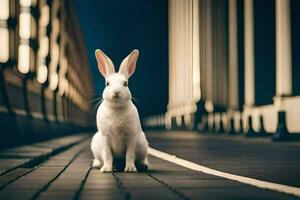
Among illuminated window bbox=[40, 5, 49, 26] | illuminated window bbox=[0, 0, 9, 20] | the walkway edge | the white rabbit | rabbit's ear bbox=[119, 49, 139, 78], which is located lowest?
the walkway edge

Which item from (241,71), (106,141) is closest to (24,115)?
(106,141)

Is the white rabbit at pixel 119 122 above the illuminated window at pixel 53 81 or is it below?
below

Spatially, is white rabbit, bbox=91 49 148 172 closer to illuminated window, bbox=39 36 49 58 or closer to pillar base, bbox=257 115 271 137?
illuminated window, bbox=39 36 49 58

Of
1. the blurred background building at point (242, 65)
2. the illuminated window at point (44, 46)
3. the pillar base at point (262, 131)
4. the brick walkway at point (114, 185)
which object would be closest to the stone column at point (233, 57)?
the blurred background building at point (242, 65)

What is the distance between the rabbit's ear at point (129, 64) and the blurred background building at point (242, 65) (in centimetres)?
1099

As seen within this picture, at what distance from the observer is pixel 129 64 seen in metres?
6.21

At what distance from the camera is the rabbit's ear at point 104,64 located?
6.15 m

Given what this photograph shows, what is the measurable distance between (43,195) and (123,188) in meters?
0.72

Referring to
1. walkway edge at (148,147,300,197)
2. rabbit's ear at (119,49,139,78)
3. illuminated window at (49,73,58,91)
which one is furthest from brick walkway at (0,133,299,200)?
illuminated window at (49,73,58,91)

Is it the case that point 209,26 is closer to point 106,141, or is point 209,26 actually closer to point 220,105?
point 220,105

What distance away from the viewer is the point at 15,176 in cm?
582

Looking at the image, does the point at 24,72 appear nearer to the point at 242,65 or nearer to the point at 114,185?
the point at 114,185

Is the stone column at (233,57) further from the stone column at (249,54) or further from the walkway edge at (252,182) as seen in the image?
the walkway edge at (252,182)

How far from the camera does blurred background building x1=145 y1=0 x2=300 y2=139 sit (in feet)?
65.4
